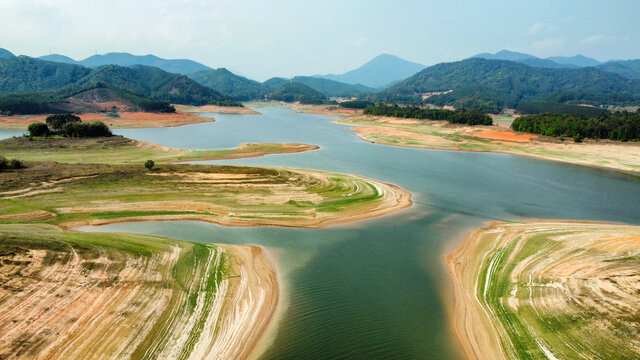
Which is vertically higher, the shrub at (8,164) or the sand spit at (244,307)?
the shrub at (8,164)

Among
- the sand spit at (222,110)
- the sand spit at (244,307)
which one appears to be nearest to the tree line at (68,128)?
the sand spit at (244,307)

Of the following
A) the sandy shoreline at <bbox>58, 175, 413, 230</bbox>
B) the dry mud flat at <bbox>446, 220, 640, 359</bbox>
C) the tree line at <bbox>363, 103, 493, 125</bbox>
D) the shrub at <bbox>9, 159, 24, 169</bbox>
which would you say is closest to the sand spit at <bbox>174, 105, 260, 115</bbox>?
the tree line at <bbox>363, 103, 493, 125</bbox>

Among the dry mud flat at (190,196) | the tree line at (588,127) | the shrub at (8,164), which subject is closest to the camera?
the dry mud flat at (190,196)

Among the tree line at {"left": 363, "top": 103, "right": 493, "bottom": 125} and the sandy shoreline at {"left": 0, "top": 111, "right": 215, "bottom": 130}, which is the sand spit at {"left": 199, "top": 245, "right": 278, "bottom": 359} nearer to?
the sandy shoreline at {"left": 0, "top": 111, "right": 215, "bottom": 130}

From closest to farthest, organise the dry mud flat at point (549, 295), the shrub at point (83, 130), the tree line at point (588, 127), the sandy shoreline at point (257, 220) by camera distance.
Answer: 1. the dry mud flat at point (549, 295)
2. the sandy shoreline at point (257, 220)
3. the shrub at point (83, 130)
4. the tree line at point (588, 127)

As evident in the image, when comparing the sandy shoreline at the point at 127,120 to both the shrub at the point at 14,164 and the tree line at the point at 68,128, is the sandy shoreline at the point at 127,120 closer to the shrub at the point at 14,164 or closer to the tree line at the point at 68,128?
the tree line at the point at 68,128

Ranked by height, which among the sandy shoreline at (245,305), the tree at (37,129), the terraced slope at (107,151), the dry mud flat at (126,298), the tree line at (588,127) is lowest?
the sandy shoreline at (245,305)

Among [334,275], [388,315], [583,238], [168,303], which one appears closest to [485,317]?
[388,315]
